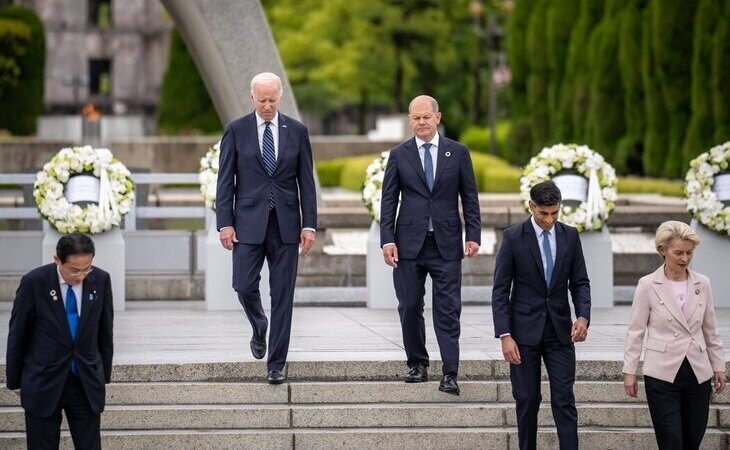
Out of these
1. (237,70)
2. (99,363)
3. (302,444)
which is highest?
(237,70)

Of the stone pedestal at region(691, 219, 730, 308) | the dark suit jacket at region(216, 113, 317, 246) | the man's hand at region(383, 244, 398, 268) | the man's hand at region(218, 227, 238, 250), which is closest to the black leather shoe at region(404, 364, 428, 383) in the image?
the man's hand at region(383, 244, 398, 268)

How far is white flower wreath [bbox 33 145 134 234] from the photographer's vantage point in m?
14.1

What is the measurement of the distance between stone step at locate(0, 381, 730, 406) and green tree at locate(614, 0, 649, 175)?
18.2 m

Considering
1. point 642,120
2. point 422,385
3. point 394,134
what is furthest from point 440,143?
point 394,134

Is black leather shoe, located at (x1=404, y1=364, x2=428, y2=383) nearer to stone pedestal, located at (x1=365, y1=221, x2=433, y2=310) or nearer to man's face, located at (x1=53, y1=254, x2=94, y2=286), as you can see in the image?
man's face, located at (x1=53, y1=254, x2=94, y2=286)

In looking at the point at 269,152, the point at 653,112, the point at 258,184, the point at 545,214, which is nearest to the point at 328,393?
the point at 258,184

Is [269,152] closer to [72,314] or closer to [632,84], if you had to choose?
[72,314]

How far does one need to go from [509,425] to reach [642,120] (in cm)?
1889

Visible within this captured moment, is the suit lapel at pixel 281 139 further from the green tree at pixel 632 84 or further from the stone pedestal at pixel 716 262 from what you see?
the green tree at pixel 632 84

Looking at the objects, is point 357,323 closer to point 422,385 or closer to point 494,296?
point 422,385

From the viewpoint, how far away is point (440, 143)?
32.7 ft

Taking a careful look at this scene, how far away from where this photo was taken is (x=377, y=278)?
580 inches

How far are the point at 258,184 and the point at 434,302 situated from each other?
1391mm

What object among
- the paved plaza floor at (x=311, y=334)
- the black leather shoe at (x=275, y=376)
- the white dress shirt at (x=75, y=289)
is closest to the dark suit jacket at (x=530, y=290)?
the paved plaza floor at (x=311, y=334)
